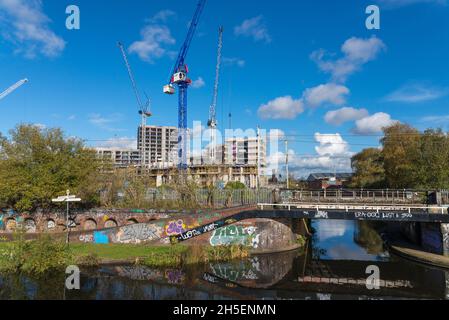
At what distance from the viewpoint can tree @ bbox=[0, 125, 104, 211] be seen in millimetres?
32250

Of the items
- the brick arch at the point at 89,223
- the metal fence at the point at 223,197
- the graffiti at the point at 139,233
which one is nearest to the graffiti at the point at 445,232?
the metal fence at the point at 223,197

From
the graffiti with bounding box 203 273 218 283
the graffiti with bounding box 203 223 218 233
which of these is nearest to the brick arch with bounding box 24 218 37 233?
the graffiti with bounding box 203 223 218 233

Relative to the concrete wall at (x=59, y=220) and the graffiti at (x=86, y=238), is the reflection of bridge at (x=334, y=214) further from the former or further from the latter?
the concrete wall at (x=59, y=220)

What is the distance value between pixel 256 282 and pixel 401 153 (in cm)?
4906

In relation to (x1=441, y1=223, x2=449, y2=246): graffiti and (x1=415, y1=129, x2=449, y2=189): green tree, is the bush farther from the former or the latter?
(x1=415, y1=129, x2=449, y2=189): green tree

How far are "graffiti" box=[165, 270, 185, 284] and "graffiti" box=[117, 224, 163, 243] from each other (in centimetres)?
654

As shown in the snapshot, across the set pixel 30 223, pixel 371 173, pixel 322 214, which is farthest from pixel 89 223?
pixel 371 173

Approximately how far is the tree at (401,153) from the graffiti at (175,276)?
4085cm

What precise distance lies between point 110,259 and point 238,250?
10.0m

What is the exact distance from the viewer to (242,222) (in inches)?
→ 1187

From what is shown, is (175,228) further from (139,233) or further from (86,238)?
(86,238)

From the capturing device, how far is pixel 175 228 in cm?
2964

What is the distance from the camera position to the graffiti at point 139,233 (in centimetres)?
2948

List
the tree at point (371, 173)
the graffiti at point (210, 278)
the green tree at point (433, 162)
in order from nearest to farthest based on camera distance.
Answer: the graffiti at point (210, 278)
the green tree at point (433, 162)
the tree at point (371, 173)
